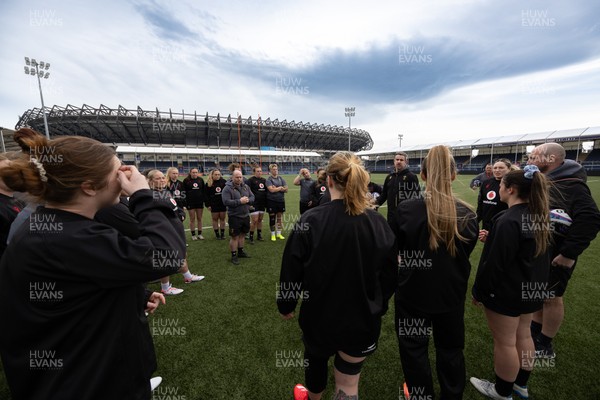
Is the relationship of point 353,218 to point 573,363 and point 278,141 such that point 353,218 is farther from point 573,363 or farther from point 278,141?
point 278,141

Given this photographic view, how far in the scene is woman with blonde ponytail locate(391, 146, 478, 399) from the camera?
204 centimetres

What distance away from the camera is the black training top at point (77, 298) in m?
1.04

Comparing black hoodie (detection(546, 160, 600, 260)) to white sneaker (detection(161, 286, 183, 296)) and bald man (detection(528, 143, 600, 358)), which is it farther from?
white sneaker (detection(161, 286, 183, 296))

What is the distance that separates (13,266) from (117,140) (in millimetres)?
71551

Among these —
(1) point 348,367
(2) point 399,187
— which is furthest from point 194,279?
(2) point 399,187

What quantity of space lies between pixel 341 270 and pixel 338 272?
0.03m

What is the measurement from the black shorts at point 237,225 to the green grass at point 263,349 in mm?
1349

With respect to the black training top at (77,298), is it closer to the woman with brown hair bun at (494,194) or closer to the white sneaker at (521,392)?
the white sneaker at (521,392)

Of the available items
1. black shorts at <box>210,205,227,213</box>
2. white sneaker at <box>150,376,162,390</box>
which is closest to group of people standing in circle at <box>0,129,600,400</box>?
white sneaker at <box>150,376,162,390</box>

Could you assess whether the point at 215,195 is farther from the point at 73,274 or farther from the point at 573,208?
the point at 573,208

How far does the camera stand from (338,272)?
70.1 inches

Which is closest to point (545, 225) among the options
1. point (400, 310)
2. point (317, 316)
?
point (400, 310)

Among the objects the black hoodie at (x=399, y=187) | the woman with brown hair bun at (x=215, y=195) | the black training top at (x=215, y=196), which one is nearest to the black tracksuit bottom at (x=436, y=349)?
the black hoodie at (x=399, y=187)

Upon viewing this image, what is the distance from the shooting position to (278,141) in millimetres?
75562
